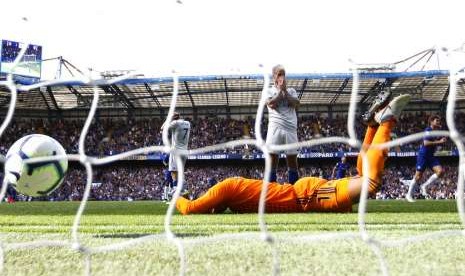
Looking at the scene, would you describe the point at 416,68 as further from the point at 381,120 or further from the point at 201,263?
the point at 201,263

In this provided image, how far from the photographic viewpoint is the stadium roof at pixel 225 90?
67.1ft

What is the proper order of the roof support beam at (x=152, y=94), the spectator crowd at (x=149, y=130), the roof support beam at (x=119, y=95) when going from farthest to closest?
the spectator crowd at (x=149, y=130) → the roof support beam at (x=152, y=94) → the roof support beam at (x=119, y=95)

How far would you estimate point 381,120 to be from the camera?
13.0ft

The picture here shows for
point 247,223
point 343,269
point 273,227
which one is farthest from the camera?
point 247,223

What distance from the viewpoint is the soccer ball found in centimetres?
288

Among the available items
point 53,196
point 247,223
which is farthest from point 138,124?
point 247,223

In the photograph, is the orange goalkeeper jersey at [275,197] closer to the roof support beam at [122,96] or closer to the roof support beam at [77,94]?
the roof support beam at [122,96]

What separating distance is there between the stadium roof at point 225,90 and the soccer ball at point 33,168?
16.3 metres

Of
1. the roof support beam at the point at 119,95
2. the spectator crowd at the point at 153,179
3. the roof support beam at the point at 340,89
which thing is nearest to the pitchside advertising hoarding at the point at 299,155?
the spectator crowd at the point at 153,179

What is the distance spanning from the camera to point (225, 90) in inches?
927

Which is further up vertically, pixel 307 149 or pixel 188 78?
pixel 188 78

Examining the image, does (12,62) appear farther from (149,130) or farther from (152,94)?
(149,130)

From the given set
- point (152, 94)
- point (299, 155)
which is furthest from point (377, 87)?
point (152, 94)

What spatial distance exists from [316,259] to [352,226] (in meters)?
1.61
